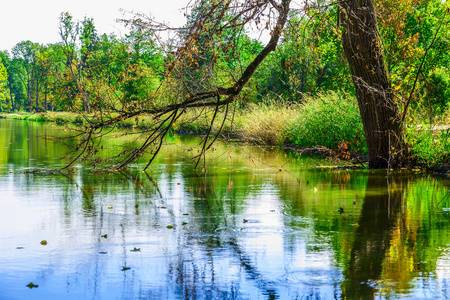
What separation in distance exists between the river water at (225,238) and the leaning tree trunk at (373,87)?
207 centimetres

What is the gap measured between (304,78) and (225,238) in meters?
33.3

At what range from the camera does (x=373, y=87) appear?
14250mm

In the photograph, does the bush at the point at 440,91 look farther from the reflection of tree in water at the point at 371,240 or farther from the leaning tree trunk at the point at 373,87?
the reflection of tree in water at the point at 371,240

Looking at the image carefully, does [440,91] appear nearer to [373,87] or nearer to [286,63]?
[373,87]

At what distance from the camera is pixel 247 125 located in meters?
25.9

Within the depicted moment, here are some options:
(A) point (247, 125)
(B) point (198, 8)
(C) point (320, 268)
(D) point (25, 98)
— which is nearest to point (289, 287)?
(C) point (320, 268)

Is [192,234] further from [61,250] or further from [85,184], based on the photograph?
[85,184]

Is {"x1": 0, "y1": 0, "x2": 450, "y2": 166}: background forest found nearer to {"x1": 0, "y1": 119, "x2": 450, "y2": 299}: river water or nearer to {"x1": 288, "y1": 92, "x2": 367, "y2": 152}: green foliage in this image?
{"x1": 288, "y1": 92, "x2": 367, "y2": 152}: green foliage

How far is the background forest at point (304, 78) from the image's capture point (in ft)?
37.1

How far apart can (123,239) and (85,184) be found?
560cm

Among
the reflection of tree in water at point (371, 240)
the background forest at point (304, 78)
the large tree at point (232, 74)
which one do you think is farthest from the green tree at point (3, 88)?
the reflection of tree in water at point (371, 240)

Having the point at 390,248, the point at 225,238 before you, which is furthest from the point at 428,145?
the point at 225,238

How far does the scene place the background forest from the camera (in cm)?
1131

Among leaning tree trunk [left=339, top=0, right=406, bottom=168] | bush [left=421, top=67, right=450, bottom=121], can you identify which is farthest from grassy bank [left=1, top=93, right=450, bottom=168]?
bush [left=421, top=67, right=450, bottom=121]
